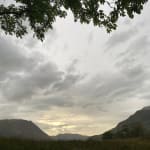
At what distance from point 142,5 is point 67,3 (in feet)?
12.8

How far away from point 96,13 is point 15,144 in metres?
7.96

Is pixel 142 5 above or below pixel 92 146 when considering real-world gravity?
above

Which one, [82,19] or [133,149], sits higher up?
[82,19]

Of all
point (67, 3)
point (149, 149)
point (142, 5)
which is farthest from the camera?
point (149, 149)

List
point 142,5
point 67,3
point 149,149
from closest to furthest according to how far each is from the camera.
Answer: point 142,5 → point 67,3 → point 149,149

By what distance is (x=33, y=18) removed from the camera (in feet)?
66.6

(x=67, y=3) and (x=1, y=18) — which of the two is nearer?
(x=67, y=3)

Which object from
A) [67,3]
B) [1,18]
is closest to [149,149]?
[67,3]

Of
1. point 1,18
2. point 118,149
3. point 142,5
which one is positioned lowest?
point 118,149

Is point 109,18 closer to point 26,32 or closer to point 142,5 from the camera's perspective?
point 142,5

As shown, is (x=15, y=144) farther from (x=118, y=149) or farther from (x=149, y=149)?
(x=149, y=149)

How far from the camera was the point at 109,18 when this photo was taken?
19.5 m

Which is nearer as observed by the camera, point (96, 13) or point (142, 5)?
point (142, 5)

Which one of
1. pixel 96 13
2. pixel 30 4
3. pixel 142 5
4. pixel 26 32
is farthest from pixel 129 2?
pixel 26 32
